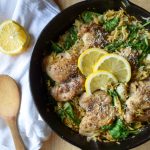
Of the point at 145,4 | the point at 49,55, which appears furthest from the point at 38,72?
the point at 145,4

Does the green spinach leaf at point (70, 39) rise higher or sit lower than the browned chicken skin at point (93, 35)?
lower

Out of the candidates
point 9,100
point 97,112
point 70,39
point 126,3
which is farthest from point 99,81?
point 9,100

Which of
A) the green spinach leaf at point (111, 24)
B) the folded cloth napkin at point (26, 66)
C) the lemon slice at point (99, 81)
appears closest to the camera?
the lemon slice at point (99, 81)

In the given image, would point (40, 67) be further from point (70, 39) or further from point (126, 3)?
point (126, 3)

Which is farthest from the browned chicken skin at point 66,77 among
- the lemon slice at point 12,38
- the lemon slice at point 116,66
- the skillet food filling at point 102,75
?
the lemon slice at point 12,38

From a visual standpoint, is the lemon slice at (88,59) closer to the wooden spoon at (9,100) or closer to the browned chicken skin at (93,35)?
the browned chicken skin at (93,35)

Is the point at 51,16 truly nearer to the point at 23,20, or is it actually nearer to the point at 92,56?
the point at 23,20
